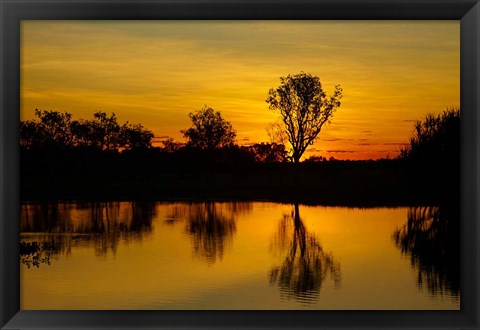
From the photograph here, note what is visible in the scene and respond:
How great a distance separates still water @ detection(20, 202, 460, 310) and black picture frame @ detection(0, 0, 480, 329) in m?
0.34

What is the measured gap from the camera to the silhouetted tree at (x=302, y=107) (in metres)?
5.67

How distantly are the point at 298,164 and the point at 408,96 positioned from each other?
4.23ft

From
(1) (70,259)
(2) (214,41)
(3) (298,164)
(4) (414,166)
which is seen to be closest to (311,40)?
(2) (214,41)

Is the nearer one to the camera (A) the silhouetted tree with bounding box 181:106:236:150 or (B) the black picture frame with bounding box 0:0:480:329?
(B) the black picture frame with bounding box 0:0:480:329

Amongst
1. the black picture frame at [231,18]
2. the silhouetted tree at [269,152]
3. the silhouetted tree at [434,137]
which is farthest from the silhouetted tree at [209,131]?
the black picture frame at [231,18]

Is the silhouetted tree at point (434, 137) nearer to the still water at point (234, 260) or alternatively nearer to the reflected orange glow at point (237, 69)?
the reflected orange glow at point (237, 69)

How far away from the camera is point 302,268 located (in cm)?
500

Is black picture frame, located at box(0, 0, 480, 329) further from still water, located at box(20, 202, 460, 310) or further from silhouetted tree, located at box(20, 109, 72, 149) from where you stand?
silhouetted tree, located at box(20, 109, 72, 149)

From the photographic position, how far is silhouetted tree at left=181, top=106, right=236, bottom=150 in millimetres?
5488

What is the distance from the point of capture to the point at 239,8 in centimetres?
363

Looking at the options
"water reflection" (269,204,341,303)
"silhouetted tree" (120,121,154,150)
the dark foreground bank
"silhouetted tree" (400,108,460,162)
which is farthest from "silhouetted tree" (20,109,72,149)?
"silhouetted tree" (400,108,460,162)

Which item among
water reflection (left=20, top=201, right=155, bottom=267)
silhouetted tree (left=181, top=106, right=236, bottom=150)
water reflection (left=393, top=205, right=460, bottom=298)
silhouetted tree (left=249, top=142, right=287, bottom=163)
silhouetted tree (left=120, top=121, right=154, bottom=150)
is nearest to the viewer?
water reflection (left=393, top=205, right=460, bottom=298)

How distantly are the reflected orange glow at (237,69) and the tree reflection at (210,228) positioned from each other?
91 cm

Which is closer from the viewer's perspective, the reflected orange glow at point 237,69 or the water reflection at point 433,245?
the water reflection at point 433,245
